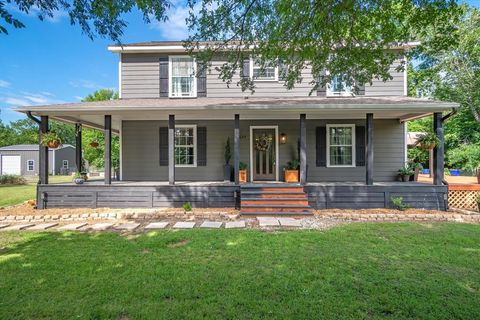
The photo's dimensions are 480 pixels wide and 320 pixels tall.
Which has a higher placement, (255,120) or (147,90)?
(147,90)

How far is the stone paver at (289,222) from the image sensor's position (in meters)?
5.81

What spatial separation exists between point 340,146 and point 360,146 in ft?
2.31

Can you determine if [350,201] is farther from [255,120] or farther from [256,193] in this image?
[255,120]

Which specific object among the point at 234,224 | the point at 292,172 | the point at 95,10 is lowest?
the point at 234,224

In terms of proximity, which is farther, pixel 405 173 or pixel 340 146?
pixel 340 146

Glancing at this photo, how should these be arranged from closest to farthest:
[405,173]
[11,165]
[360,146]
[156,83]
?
[405,173] → [360,146] → [156,83] → [11,165]

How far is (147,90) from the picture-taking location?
9.98 meters

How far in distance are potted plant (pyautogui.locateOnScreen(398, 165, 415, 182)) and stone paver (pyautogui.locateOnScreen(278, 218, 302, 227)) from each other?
5.23 metres

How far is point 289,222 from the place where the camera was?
19.8 feet

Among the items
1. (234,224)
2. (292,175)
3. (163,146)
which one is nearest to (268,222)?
(234,224)

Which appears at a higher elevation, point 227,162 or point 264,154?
point 264,154

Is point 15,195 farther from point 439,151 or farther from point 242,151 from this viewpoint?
point 439,151

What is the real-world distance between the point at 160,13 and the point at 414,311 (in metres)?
5.58

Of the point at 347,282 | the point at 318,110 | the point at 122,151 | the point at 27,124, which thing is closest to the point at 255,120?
the point at 318,110
